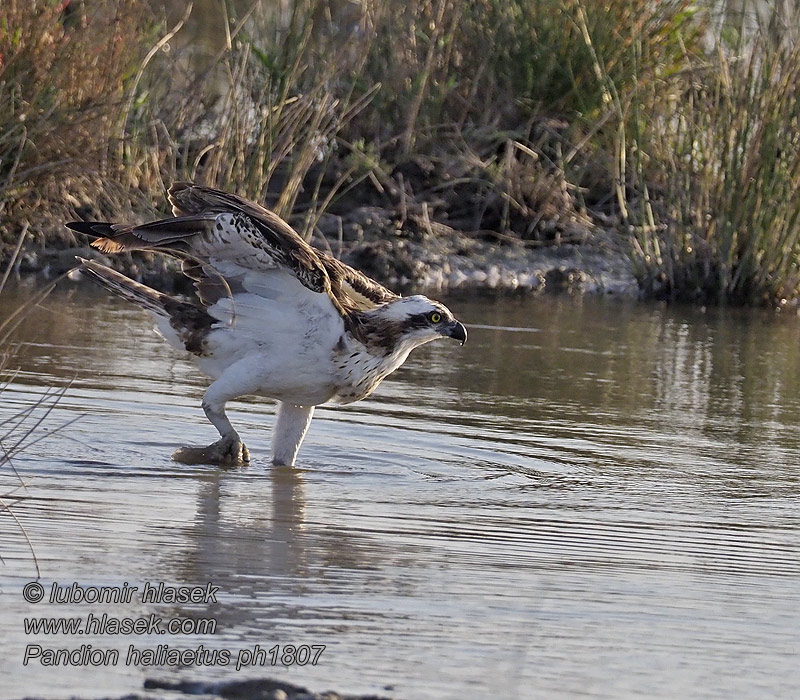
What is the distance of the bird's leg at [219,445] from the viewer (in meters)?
6.22

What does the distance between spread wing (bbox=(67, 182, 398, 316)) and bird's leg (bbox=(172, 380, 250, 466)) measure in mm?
423

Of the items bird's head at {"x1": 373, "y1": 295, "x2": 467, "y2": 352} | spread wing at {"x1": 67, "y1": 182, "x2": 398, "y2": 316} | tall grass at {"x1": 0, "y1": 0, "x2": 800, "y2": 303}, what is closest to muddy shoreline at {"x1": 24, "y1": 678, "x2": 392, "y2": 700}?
spread wing at {"x1": 67, "y1": 182, "x2": 398, "y2": 316}

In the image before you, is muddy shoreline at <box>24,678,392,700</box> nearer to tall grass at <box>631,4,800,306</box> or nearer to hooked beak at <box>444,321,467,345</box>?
hooked beak at <box>444,321,467,345</box>

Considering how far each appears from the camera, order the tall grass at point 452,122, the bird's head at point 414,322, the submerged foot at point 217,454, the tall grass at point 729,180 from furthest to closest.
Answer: the tall grass at point 729,180 → the tall grass at point 452,122 → the bird's head at point 414,322 → the submerged foot at point 217,454

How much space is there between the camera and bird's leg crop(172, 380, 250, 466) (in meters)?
6.22

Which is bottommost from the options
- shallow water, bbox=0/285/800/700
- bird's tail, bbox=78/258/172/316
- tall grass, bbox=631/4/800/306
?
shallow water, bbox=0/285/800/700

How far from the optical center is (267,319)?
652 centimetres

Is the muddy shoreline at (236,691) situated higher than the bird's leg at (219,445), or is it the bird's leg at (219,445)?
the bird's leg at (219,445)

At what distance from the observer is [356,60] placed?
1335cm

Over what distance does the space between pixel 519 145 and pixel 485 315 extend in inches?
98.0

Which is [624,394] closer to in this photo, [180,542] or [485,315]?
[485,315]

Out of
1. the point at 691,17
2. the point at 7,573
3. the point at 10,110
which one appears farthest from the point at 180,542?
the point at 691,17

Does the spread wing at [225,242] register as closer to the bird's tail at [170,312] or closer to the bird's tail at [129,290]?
the bird's tail at [170,312]

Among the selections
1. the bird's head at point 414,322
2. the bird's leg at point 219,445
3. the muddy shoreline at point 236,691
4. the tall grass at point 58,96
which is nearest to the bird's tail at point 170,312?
the bird's leg at point 219,445
